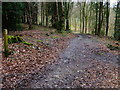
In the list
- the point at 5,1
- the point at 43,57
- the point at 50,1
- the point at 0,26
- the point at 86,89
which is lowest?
the point at 86,89

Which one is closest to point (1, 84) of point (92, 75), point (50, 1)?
point (92, 75)

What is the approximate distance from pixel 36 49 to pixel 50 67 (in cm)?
329

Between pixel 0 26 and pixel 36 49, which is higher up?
pixel 0 26

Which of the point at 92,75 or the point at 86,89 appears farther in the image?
the point at 92,75

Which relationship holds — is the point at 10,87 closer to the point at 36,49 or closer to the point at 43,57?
the point at 43,57

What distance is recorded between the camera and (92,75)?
252 inches

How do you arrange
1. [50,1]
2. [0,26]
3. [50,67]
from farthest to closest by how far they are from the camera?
[50,1] < [0,26] < [50,67]

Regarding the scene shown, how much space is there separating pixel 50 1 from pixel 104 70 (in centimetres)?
2715

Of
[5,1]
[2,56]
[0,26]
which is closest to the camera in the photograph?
[2,56]

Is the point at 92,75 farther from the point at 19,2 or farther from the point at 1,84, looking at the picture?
the point at 19,2

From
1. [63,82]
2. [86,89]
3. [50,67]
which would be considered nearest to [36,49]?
[50,67]

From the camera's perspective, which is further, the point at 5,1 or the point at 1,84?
the point at 5,1

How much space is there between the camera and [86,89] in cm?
518

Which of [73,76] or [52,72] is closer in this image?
[73,76]
